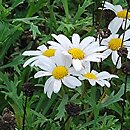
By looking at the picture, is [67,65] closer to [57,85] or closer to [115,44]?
[57,85]

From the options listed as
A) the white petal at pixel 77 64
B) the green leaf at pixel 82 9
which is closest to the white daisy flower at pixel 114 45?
the white petal at pixel 77 64

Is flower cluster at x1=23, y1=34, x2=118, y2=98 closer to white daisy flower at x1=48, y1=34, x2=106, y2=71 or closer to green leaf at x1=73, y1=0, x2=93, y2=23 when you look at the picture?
white daisy flower at x1=48, y1=34, x2=106, y2=71

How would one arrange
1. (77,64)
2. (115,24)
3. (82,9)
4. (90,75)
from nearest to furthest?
(77,64) < (90,75) < (115,24) < (82,9)

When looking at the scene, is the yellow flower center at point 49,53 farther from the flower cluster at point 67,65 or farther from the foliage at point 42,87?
the foliage at point 42,87

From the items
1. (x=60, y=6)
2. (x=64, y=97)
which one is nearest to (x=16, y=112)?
(x=64, y=97)

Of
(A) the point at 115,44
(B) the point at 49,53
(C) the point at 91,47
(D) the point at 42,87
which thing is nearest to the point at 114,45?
(A) the point at 115,44

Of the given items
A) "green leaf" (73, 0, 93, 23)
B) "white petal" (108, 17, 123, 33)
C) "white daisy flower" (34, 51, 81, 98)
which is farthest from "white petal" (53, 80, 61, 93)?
"green leaf" (73, 0, 93, 23)

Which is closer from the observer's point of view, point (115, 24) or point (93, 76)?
point (93, 76)

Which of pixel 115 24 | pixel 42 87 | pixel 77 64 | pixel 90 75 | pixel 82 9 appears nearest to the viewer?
pixel 77 64
